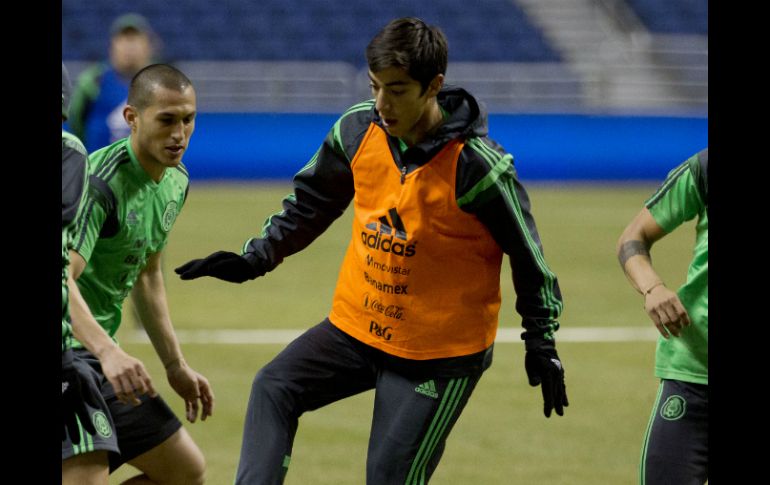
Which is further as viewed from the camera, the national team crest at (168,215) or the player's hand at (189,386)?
the player's hand at (189,386)

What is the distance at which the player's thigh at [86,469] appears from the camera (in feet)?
15.9

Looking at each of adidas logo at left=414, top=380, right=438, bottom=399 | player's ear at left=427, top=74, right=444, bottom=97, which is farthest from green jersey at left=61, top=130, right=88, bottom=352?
adidas logo at left=414, top=380, right=438, bottom=399

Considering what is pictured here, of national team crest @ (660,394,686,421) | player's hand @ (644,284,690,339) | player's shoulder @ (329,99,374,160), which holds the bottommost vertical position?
national team crest @ (660,394,686,421)

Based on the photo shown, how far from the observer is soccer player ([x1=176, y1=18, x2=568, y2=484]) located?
191 inches

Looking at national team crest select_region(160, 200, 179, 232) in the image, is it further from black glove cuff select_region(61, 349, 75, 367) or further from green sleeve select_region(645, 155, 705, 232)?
green sleeve select_region(645, 155, 705, 232)

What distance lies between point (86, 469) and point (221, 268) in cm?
99

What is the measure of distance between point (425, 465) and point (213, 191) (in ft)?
53.6

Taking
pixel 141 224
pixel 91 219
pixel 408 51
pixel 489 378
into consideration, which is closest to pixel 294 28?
pixel 489 378

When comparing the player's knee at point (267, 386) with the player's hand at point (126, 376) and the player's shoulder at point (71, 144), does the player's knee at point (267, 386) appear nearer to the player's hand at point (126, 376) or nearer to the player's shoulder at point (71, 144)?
the player's hand at point (126, 376)

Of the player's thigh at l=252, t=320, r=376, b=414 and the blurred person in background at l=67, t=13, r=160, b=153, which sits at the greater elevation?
the blurred person in background at l=67, t=13, r=160, b=153

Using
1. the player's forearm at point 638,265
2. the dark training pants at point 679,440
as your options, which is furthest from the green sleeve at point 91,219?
the dark training pants at point 679,440

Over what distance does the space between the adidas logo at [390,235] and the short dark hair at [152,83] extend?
3.55 feet

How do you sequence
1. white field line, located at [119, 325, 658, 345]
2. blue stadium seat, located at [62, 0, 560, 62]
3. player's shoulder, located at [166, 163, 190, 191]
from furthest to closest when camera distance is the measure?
blue stadium seat, located at [62, 0, 560, 62] < white field line, located at [119, 325, 658, 345] < player's shoulder, located at [166, 163, 190, 191]

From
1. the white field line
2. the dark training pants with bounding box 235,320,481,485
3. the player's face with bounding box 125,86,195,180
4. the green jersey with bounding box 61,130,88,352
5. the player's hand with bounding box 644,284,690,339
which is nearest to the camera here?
the green jersey with bounding box 61,130,88,352
